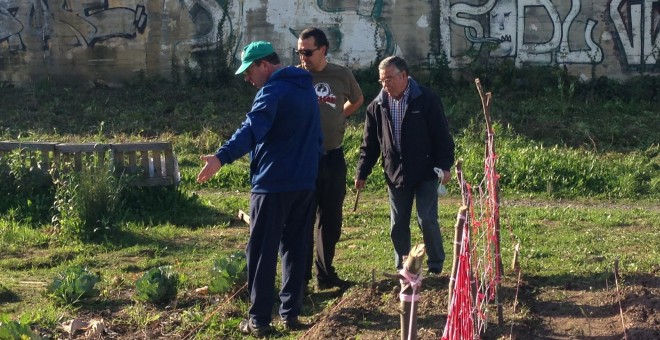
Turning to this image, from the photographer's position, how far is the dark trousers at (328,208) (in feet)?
23.2

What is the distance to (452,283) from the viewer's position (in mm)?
4746

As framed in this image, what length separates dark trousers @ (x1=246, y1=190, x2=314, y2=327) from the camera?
610 centimetres

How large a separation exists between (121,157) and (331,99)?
405 centimetres

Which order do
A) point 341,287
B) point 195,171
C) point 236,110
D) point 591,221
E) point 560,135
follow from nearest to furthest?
point 341,287 < point 591,221 < point 195,171 < point 560,135 < point 236,110

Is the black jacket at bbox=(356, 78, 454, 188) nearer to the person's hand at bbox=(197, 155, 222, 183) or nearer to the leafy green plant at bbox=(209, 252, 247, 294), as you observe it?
the leafy green plant at bbox=(209, 252, 247, 294)

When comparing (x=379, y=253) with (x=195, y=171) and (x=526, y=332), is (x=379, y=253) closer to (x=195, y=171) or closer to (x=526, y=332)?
(x=526, y=332)

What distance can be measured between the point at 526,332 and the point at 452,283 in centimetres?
135

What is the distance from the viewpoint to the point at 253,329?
6254mm

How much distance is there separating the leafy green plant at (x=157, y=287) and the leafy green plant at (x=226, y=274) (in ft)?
0.95

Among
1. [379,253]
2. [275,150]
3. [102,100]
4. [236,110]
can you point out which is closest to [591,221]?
[379,253]

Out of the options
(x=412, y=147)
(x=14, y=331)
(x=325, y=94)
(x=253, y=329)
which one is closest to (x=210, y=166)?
(x=253, y=329)

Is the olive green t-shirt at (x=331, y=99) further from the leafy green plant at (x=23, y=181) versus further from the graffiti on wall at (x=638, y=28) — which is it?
the graffiti on wall at (x=638, y=28)

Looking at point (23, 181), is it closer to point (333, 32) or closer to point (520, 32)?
point (333, 32)

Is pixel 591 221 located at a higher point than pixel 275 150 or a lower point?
lower
